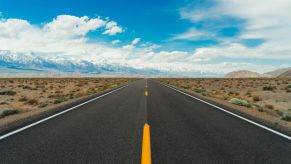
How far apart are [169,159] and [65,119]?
15.7 ft

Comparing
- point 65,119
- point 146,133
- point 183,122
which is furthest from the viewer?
point 65,119

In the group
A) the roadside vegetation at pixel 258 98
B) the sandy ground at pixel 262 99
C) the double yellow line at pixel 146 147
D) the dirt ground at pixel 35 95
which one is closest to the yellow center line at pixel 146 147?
the double yellow line at pixel 146 147

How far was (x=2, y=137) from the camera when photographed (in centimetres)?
503

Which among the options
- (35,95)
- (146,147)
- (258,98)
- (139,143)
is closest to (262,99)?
(258,98)

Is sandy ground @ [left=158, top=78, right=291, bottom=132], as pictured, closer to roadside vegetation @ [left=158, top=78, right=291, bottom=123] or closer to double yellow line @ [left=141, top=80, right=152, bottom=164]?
roadside vegetation @ [left=158, top=78, right=291, bottom=123]

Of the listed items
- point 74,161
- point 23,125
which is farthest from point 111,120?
point 74,161

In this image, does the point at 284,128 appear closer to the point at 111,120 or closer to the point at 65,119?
the point at 111,120

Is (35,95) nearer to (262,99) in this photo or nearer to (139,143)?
(139,143)

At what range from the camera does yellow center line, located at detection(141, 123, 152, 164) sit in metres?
3.63

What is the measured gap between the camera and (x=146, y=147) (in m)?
4.27

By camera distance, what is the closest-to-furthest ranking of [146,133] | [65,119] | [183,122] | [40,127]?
[146,133] < [40,127] < [183,122] < [65,119]

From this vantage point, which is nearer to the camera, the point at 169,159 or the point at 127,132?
the point at 169,159

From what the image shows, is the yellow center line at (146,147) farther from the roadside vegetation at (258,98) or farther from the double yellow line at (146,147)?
the roadside vegetation at (258,98)

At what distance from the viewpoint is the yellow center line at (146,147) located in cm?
363
